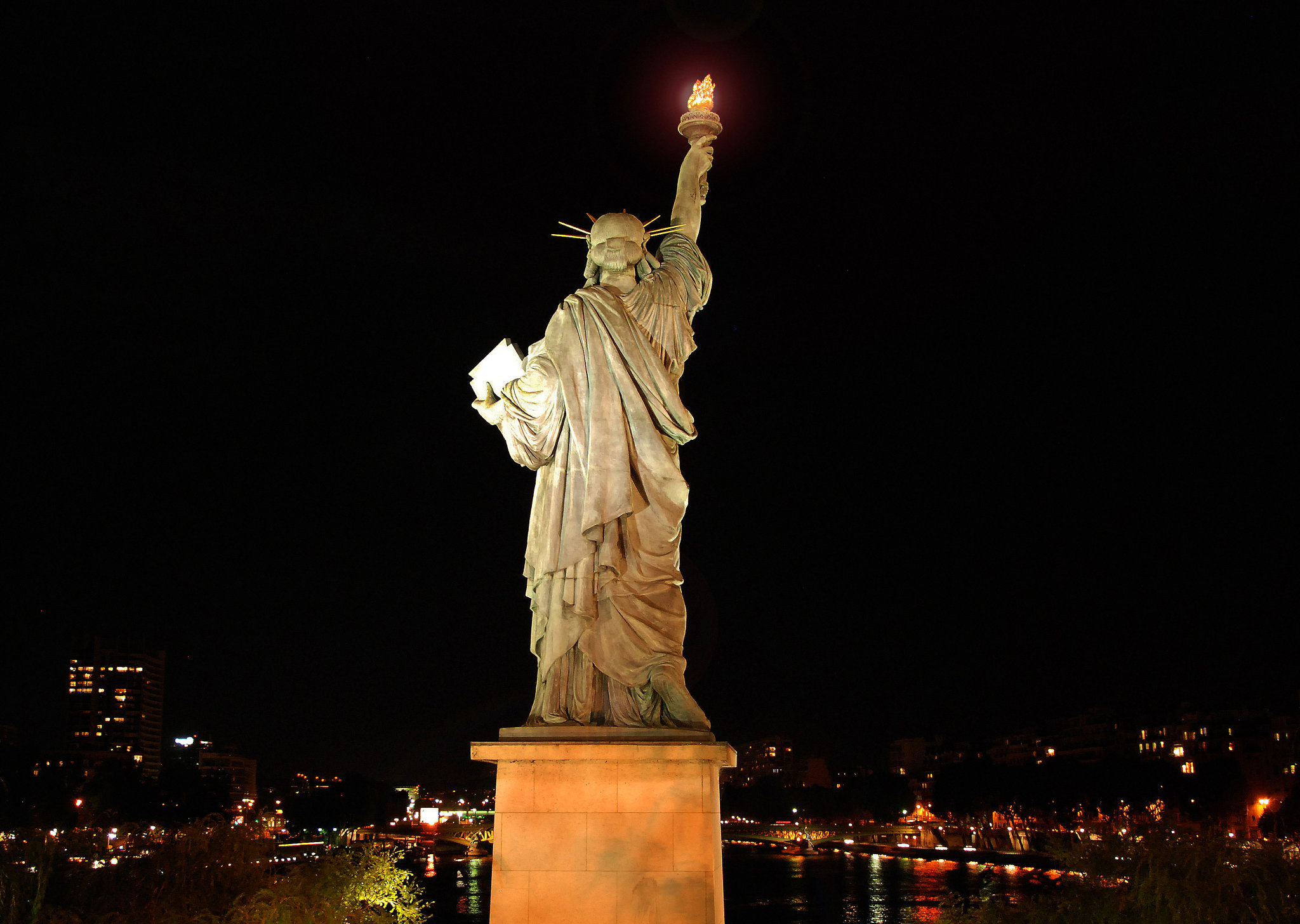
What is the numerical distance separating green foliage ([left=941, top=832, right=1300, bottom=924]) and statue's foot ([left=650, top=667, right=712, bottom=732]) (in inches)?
248

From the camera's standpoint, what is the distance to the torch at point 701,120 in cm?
1180

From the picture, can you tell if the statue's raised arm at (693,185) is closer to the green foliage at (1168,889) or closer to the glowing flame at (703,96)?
the glowing flame at (703,96)

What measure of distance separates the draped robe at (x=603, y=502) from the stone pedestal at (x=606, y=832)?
52 centimetres

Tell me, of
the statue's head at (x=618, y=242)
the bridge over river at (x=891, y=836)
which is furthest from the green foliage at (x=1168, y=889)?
the bridge over river at (x=891, y=836)

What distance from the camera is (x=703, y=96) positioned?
39.2 feet

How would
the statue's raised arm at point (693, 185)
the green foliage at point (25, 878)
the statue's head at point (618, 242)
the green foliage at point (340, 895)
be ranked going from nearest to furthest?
the green foliage at point (25, 878), the statue's head at point (618, 242), the statue's raised arm at point (693, 185), the green foliage at point (340, 895)

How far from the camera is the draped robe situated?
9.59 m

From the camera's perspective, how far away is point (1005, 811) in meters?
95.6

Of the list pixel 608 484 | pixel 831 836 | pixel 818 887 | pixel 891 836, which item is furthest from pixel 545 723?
pixel 831 836

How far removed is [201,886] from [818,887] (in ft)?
195

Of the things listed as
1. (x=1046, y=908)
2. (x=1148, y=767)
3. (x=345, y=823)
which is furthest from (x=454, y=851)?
(x=1046, y=908)

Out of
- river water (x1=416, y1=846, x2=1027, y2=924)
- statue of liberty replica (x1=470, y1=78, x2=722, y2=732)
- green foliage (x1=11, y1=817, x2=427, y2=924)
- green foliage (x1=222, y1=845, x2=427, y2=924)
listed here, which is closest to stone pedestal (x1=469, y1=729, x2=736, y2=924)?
statue of liberty replica (x1=470, y1=78, x2=722, y2=732)

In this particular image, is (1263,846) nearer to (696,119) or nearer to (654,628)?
(654,628)

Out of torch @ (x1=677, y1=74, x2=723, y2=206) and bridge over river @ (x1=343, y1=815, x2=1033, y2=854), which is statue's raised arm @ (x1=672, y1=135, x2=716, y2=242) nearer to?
torch @ (x1=677, y1=74, x2=723, y2=206)
